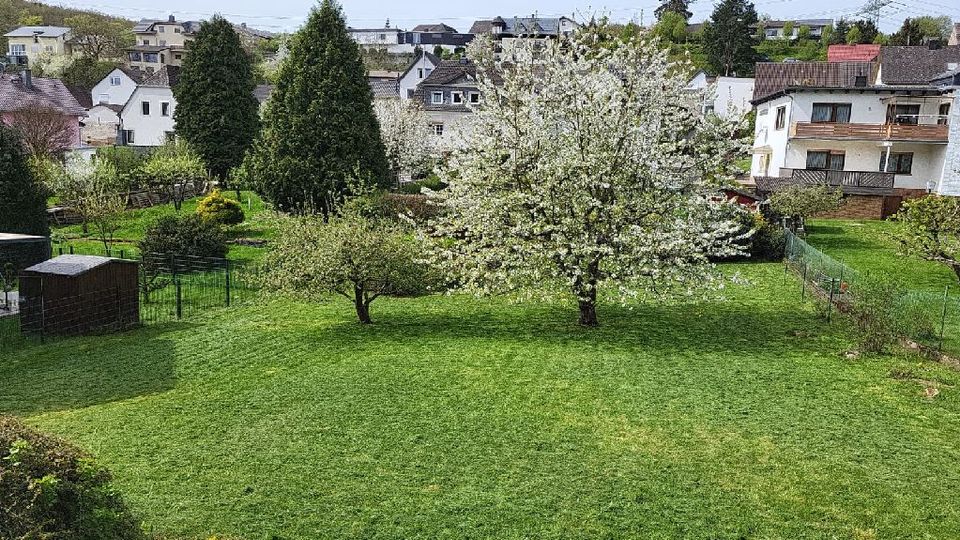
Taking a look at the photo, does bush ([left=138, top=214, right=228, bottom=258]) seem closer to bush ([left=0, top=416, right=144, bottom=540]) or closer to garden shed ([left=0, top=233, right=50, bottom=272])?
garden shed ([left=0, top=233, right=50, bottom=272])

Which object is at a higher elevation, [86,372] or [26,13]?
[26,13]

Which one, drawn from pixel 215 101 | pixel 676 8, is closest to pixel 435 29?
pixel 676 8

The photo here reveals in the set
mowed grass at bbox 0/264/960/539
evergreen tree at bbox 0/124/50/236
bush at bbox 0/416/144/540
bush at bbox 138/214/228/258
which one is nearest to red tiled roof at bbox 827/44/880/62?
mowed grass at bbox 0/264/960/539

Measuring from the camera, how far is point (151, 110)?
201 ft

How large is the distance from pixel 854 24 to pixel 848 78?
51.0 m

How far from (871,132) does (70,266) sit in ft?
107

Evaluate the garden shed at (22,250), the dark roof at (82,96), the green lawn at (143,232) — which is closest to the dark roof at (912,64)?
the green lawn at (143,232)

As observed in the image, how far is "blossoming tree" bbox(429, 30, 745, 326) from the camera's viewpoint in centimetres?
1595

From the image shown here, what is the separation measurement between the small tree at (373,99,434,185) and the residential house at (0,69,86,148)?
22.9 m

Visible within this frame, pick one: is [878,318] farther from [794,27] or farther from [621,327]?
[794,27]

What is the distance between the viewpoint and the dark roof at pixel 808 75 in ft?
138

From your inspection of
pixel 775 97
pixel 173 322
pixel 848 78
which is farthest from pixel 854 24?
pixel 173 322

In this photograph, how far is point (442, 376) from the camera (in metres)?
13.3

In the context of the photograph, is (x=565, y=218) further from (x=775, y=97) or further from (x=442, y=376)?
(x=775, y=97)
